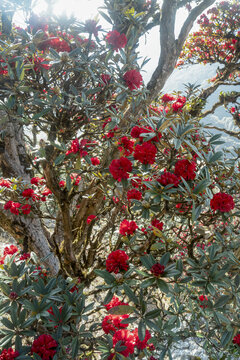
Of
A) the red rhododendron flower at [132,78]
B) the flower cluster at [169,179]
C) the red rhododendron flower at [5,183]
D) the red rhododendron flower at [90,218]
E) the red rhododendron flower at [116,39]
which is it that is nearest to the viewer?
the flower cluster at [169,179]

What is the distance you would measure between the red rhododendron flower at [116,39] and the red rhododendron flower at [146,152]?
115 centimetres

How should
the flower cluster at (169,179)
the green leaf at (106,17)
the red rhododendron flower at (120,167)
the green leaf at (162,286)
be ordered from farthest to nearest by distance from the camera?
the green leaf at (106,17), the red rhododendron flower at (120,167), the flower cluster at (169,179), the green leaf at (162,286)

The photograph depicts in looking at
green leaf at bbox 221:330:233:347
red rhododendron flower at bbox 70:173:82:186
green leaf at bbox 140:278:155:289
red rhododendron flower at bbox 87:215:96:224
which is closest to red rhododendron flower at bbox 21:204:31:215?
red rhododendron flower at bbox 70:173:82:186

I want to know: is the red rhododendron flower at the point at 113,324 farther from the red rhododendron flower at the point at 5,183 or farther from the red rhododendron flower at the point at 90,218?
the red rhododendron flower at the point at 5,183

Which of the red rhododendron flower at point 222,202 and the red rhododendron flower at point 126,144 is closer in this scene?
the red rhododendron flower at point 222,202

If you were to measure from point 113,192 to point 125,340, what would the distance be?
0.96 meters

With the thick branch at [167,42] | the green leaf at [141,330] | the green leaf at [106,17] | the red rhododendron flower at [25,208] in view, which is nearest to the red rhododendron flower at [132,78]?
the thick branch at [167,42]

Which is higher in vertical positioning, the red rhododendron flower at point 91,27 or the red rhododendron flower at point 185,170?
the red rhododendron flower at point 91,27

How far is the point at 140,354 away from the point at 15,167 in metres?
2.08

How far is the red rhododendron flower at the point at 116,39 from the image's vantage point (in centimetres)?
176

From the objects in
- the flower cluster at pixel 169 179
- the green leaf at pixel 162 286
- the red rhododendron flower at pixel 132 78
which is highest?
the red rhododendron flower at pixel 132 78

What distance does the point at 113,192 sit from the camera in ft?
5.59

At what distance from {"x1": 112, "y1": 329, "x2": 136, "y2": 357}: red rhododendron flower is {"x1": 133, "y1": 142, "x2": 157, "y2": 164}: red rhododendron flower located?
98 cm

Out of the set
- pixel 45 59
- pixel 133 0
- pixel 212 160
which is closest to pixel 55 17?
pixel 45 59
